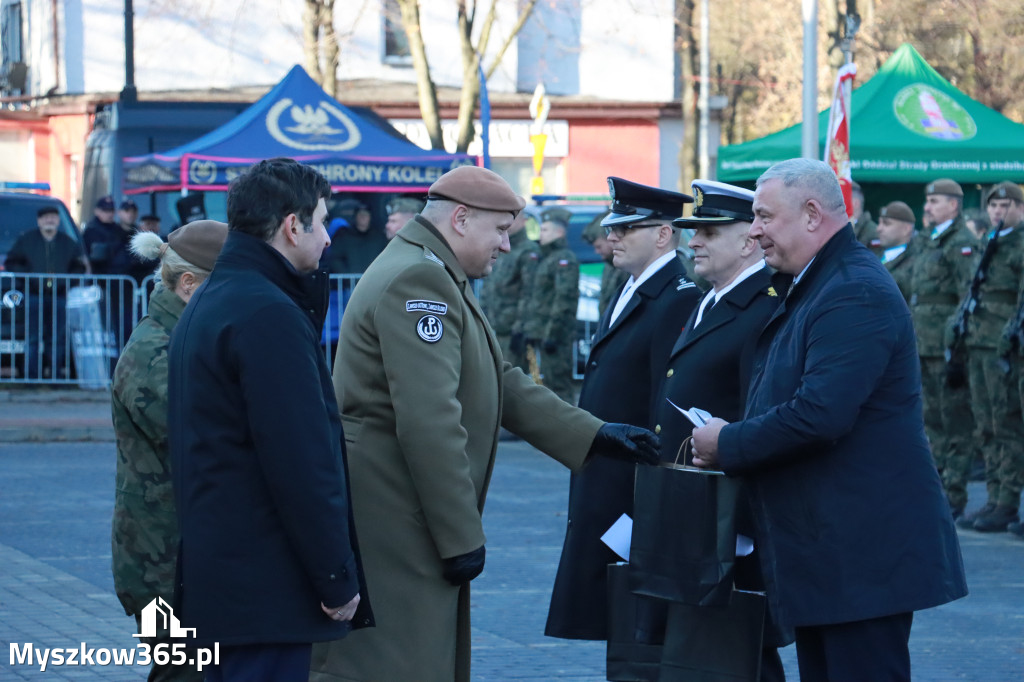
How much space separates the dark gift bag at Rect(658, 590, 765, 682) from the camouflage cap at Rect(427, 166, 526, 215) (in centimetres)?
137

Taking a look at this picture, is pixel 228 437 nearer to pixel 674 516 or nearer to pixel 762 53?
pixel 674 516

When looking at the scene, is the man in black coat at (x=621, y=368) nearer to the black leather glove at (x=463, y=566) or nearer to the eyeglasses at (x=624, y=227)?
the eyeglasses at (x=624, y=227)

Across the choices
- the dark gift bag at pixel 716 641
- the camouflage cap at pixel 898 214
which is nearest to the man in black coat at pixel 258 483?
the dark gift bag at pixel 716 641

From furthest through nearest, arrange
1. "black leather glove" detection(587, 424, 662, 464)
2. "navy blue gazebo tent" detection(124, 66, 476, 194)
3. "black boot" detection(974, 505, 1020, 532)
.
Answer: "navy blue gazebo tent" detection(124, 66, 476, 194) → "black boot" detection(974, 505, 1020, 532) → "black leather glove" detection(587, 424, 662, 464)

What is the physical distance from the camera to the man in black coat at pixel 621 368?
559 cm

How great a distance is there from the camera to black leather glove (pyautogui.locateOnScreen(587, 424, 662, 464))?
5.14 m

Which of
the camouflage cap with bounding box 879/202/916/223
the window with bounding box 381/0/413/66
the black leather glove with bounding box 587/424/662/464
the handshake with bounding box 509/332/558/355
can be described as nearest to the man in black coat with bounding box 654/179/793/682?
the black leather glove with bounding box 587/424/662/464

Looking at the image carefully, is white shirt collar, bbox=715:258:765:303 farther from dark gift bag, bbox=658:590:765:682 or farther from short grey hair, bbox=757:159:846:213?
dark gift bag, bbox=658:590:765:682

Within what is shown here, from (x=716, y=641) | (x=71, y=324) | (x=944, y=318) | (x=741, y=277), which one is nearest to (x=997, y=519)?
(x=944, y=318)

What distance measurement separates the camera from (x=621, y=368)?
5.83 m

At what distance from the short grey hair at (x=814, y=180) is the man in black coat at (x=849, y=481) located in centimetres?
1

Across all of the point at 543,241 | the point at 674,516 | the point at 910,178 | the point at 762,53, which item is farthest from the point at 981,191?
the point at 762,53

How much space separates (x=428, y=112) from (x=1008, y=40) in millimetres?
15917

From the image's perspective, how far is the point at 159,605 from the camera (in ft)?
15.6
